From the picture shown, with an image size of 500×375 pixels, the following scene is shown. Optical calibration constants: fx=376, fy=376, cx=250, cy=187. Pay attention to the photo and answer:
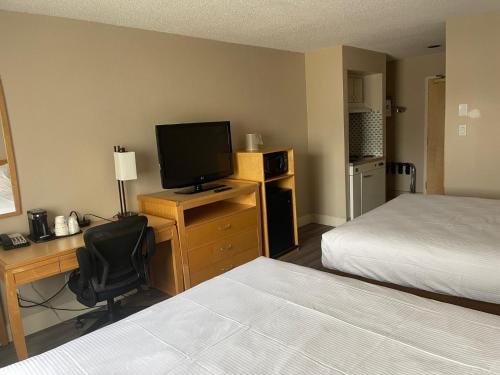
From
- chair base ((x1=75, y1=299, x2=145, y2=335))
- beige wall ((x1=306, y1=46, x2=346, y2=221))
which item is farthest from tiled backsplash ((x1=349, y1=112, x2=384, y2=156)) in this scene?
chair base ((x1=75, y1=299, x2=145, y2=335))

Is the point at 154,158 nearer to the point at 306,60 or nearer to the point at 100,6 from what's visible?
the point at 100,6

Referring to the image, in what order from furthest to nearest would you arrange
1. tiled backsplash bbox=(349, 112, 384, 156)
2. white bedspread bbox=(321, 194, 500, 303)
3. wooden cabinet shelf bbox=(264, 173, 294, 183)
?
1. tiled backsplash bbox=(349, 112, 384, 156)
2. wooden cabinet shelf bbox=(264, 173, 294, 183)
3. white bedspread bbox=(321, 194, 500, 303)

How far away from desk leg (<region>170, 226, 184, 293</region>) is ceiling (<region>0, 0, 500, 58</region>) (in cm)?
169

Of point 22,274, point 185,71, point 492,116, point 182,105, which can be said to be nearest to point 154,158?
point 182,105

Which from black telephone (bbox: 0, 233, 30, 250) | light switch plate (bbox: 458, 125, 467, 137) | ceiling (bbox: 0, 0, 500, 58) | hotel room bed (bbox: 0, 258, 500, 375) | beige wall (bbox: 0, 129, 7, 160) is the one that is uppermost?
ceiling (bbox: 0, 0, 500, 58)

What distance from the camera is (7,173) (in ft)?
8.64

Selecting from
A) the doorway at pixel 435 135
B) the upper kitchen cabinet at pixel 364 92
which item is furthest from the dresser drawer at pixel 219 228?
the doorway at pixel 435 135

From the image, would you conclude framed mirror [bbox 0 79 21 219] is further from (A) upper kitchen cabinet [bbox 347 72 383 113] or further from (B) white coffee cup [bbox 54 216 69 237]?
(A) upper kitchen cabinet [bbox 347 72 383 113]

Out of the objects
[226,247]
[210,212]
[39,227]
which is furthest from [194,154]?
[39,227]

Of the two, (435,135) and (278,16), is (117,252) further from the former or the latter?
(435,135)

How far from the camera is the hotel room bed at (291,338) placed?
1.18 metres

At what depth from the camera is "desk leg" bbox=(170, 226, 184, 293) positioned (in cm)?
300

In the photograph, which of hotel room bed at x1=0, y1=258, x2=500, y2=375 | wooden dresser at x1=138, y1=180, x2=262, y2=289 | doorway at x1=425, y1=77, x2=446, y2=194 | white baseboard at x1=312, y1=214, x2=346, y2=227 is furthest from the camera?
doorway at x1=425, y1=77, x2=446, y2=194

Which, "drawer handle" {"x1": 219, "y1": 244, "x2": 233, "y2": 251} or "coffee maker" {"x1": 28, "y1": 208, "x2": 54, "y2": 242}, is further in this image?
"drawer handle" {"x1": 219, "y1": 244, "x2": 233, "y2": 251}
